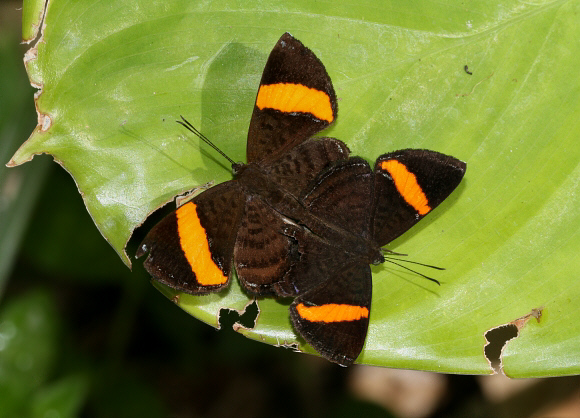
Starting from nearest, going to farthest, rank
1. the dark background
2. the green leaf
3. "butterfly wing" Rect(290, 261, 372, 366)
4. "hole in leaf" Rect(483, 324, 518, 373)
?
"butterfly wing" Rect(290, 261, 372, 366)
the green leaf
the dark background
"hole in leaf" Rect(483, 324, 518, 373)

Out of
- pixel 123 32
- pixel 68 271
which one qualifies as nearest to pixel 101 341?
pixel 68 271

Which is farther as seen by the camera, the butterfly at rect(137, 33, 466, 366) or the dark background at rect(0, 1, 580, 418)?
the dark background at rect(0, 1, 580, 418)

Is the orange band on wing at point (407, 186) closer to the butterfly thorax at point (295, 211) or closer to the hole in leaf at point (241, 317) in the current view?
the butterfly thorax at point (295, 211)

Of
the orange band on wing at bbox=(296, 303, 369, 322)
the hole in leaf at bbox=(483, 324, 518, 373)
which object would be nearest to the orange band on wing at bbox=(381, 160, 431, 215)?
the orange band on wing at bbox=(296, 303, 369, 322)

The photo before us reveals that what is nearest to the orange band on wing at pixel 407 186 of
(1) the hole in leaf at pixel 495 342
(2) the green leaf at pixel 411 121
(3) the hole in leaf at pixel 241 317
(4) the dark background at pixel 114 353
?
(2) the green leaf at pixel 411 121

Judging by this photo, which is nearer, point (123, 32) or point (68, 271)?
point (123, 32)

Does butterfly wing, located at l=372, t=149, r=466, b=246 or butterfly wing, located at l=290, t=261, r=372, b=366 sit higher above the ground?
butterfly wing, located at l=372, t=149, r=466, b=246

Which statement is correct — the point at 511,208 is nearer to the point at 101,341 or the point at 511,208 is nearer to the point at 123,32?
the point at 123,32

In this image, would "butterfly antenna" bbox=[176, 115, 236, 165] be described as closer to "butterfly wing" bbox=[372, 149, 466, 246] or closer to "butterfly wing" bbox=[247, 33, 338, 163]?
"butterfly wing" bbox=[247, 33, 338, 163]
